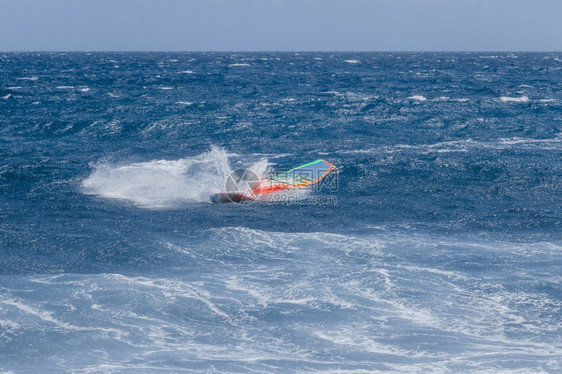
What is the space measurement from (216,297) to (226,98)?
44.4 metres

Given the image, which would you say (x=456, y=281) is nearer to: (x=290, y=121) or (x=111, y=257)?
(x=111, y=257)

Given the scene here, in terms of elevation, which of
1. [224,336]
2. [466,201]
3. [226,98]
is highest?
[226,98]

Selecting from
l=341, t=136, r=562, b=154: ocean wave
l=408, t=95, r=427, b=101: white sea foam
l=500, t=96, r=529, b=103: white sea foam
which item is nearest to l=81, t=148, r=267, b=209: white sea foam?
l=341, t=136, r=562, b=154: ocean wave

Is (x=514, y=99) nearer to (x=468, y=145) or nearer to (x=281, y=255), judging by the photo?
(x=468, y=145)

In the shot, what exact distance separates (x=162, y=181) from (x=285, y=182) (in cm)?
552

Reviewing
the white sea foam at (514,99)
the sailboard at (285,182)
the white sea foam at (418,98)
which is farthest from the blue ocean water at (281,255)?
the white sea foam at (514,99)

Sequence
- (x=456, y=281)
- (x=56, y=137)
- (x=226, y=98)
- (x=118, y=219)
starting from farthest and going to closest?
(x=226, y=98)
(x=56, y=137)
(x=118, y=219)
(x=456, y=281)

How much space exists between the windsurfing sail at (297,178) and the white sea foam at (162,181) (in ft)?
5.67

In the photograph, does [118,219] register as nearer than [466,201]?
Yes

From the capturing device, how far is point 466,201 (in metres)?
24.4

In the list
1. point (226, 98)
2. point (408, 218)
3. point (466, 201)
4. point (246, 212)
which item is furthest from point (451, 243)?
point (226, 98)

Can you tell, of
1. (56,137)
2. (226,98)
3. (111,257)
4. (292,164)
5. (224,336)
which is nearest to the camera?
(224,336)

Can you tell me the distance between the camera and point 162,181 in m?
27.9

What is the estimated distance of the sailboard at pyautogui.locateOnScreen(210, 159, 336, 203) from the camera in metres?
24.8
